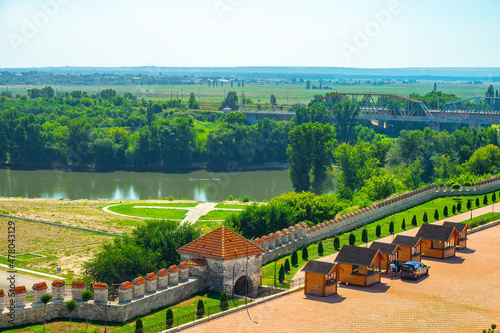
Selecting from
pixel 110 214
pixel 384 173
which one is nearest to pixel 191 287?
pixel 110 214

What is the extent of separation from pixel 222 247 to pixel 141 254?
5.28 metres

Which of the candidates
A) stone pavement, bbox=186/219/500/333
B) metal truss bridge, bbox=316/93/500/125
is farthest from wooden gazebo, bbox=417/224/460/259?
metal truss bridge, bbox=316/93/500/125

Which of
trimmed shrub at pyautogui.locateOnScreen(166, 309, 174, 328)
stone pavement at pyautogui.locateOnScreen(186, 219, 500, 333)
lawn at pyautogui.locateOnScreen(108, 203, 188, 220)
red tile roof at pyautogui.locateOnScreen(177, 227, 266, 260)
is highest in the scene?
red tile roof at pyautogui.locateOnScreen(177, 227, 266, 260)

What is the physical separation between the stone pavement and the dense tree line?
315 inches

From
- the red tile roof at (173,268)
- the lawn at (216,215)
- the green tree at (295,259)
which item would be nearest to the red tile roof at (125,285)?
the red tile roof at (173,268)

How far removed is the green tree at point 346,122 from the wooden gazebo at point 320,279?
354ft

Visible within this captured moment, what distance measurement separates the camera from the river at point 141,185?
100688mm

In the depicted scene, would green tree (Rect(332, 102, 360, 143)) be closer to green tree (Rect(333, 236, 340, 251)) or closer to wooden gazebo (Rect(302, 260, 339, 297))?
green tree (Rect(333, 236, 340, 251))

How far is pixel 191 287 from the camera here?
35562 millimetres

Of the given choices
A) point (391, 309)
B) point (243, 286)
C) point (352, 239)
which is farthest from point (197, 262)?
point (352, 239)

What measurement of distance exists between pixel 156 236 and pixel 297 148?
185 ft

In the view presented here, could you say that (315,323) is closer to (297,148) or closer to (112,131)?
(297,148)

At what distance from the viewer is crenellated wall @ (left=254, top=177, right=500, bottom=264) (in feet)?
146

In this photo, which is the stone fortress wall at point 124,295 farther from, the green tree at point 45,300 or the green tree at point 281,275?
the green tree at point 281,275
